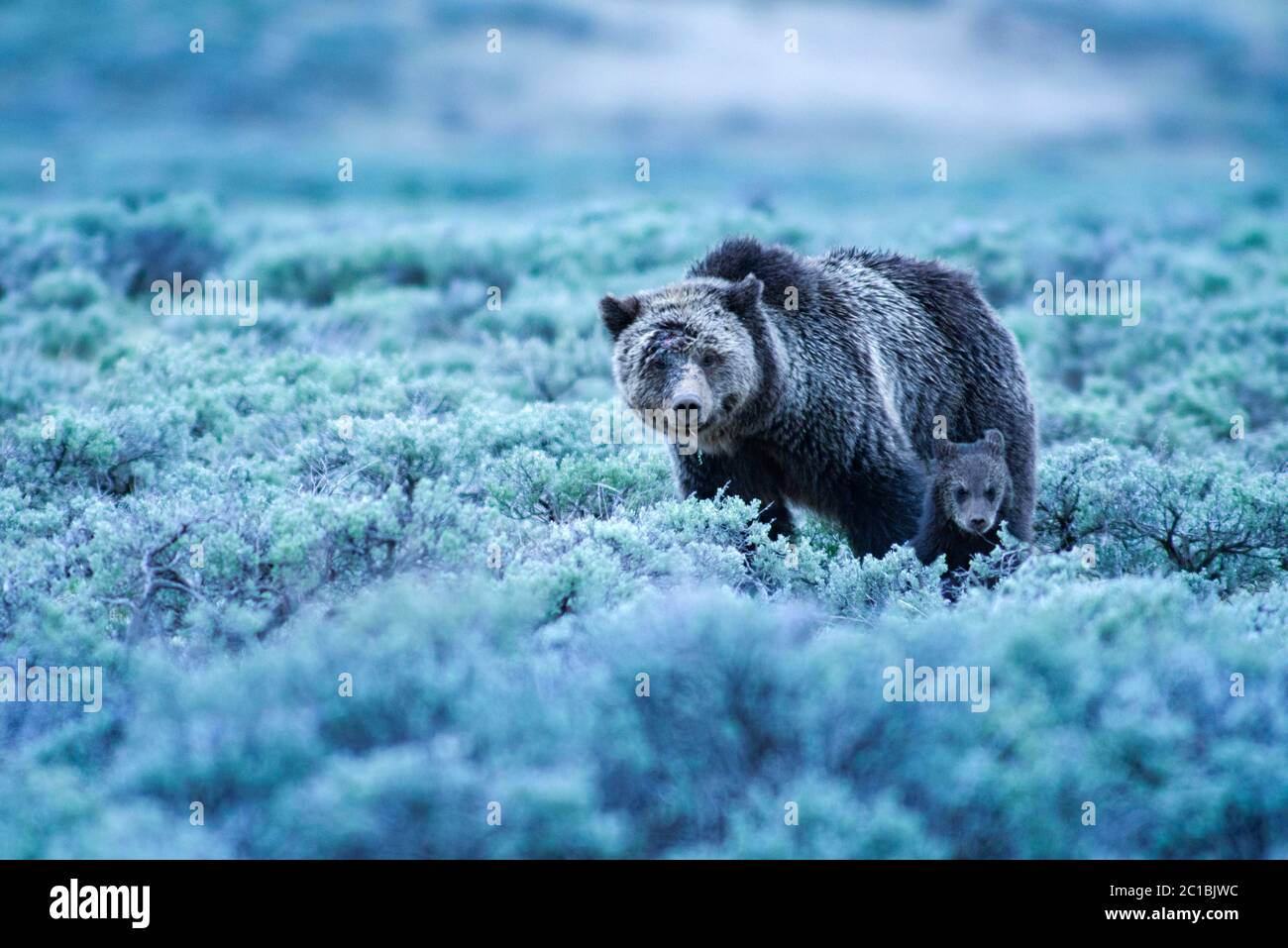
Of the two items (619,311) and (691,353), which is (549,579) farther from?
(619,311)

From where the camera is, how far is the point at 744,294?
624 cm

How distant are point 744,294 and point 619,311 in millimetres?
667

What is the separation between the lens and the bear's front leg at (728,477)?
21.4 ft

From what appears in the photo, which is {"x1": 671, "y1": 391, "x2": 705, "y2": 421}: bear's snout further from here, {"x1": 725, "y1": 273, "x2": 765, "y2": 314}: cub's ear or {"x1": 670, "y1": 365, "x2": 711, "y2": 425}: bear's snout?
{"x1": 725, "y1": 273, "x2": 765, "y2": 314}: cub's ear

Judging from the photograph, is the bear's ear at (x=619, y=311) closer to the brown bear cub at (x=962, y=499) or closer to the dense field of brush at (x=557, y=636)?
the dense field of brush at (x=557, y=636)

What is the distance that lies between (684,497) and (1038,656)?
8.89ft

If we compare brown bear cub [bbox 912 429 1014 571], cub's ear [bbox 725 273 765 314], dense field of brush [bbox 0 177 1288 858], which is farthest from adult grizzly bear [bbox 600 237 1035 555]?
dense field of brush [bbox 0 177 1288 858]

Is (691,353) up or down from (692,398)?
up

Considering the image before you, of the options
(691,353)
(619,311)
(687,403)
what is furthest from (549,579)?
(619,311)

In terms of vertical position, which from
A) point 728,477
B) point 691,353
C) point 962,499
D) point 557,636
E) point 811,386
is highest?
point 691,353

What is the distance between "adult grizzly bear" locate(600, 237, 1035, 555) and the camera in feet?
20.2

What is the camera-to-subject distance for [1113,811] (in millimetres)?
3766
